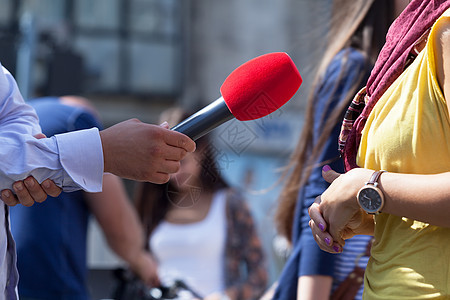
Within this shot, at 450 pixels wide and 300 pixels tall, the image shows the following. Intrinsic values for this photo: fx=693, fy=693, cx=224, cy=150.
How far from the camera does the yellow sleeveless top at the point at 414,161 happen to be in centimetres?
130

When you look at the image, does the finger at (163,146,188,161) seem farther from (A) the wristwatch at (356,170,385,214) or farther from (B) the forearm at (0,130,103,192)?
(A) the wristwatch at (356,170,385,214)

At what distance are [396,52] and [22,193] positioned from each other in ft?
2.84

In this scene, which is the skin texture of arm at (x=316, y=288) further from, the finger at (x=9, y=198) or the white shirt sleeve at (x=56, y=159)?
the finger at (x=9, y=198)

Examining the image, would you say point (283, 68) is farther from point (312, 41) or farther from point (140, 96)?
point (140, 96)

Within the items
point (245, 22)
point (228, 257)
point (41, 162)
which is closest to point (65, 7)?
point (245, 22)

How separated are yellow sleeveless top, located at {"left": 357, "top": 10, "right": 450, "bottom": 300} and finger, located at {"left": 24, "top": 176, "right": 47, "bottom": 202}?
0.73 m

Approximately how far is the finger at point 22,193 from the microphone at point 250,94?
→ 0.36 m

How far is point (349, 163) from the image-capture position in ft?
5.26

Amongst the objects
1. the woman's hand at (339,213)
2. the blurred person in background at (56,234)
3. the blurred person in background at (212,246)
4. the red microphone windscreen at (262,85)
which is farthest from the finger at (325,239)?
the blurred person in background at (212,246)

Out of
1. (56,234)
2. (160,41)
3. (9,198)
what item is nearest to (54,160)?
(9,198)

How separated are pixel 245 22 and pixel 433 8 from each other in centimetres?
1378

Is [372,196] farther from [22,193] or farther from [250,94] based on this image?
[22,193]

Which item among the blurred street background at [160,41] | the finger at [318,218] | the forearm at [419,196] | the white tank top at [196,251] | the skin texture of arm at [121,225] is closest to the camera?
the forearm at [419,196]

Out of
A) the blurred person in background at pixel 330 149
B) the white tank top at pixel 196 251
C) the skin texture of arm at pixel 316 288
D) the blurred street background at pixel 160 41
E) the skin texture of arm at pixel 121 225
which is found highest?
the blurred person in background at pixel 330 149
